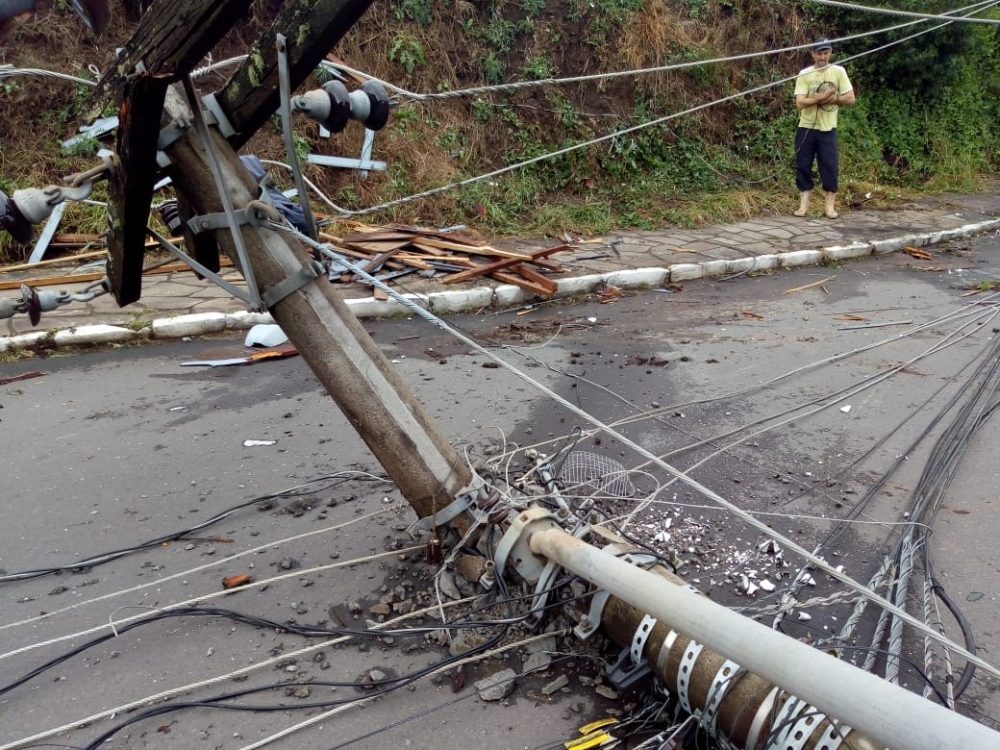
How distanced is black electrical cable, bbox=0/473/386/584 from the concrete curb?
2.29m

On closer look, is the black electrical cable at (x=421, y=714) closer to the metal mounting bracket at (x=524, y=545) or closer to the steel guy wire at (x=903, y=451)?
the metal mounting bracket at (x=524, y=545)

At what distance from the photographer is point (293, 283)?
2.81m

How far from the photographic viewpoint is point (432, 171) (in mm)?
10594

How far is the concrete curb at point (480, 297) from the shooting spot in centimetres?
654

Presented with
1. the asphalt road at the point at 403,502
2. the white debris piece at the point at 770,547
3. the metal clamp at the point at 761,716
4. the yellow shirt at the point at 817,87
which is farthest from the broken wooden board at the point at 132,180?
the yellow shirt at the point at 817,87

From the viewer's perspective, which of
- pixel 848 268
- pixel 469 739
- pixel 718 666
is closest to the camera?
pixel 718 666

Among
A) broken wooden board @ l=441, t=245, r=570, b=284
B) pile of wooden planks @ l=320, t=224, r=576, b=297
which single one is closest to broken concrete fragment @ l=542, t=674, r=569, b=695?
pile of wooden planks @ l=320, t=224, r=576, b=297

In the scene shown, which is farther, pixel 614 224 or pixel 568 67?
pixel 568 67

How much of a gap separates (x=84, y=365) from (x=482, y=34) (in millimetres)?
7942

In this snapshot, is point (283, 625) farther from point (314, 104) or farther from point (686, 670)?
point (314, 104)

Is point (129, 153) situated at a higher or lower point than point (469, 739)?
higher

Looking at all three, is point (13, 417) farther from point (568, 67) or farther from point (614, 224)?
point (568, 67)

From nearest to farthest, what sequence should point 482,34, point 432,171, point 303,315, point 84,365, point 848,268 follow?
1. point 303,315
2. point 84,365
3. point 848,268
4. point 432,171
5. point 482,34

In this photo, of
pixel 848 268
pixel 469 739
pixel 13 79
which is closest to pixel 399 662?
pixel 469 739
